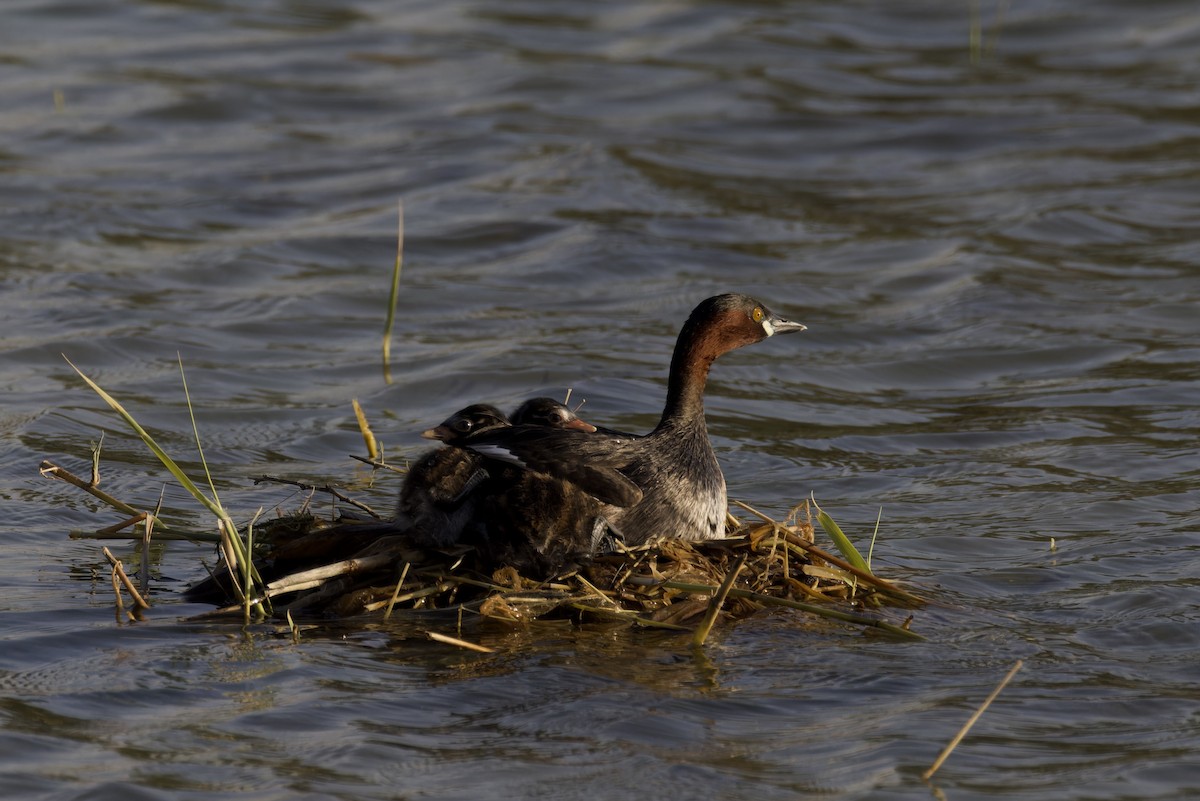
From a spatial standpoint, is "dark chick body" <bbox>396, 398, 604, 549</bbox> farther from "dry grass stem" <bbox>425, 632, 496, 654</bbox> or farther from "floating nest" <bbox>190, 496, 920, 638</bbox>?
"dry grass stem" <bbox>425, 632, 496, 654</bbox>

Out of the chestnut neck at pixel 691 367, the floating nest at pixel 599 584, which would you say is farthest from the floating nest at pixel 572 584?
the chestnut neck at pixel 691 367

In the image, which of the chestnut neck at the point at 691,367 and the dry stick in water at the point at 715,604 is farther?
the chestnut neck at the point at 691,367

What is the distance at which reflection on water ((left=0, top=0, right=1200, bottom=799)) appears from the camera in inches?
243

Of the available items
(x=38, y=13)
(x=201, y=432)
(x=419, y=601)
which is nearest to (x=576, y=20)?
(x=38, y=13)

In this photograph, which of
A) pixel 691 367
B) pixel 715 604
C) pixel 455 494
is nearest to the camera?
pixel 715 604

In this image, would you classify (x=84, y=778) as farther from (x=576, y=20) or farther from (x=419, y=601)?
(x=576, y=20)

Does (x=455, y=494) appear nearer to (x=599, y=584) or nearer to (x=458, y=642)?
(x=599, y=584)

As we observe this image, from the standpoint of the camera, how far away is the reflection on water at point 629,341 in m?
6.17

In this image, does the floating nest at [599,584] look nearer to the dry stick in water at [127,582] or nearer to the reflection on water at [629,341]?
the reflection on water at [629,341]

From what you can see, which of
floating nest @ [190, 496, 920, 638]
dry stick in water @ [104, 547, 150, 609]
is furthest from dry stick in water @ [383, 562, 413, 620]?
dry stick in water @ [104, 547, 150, 609]

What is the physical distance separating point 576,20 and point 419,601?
15.1 meters

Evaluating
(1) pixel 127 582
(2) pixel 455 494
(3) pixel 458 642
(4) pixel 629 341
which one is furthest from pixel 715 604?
(4) pixel 629 341

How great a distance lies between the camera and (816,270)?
1383cm

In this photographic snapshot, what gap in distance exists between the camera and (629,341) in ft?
40.3
